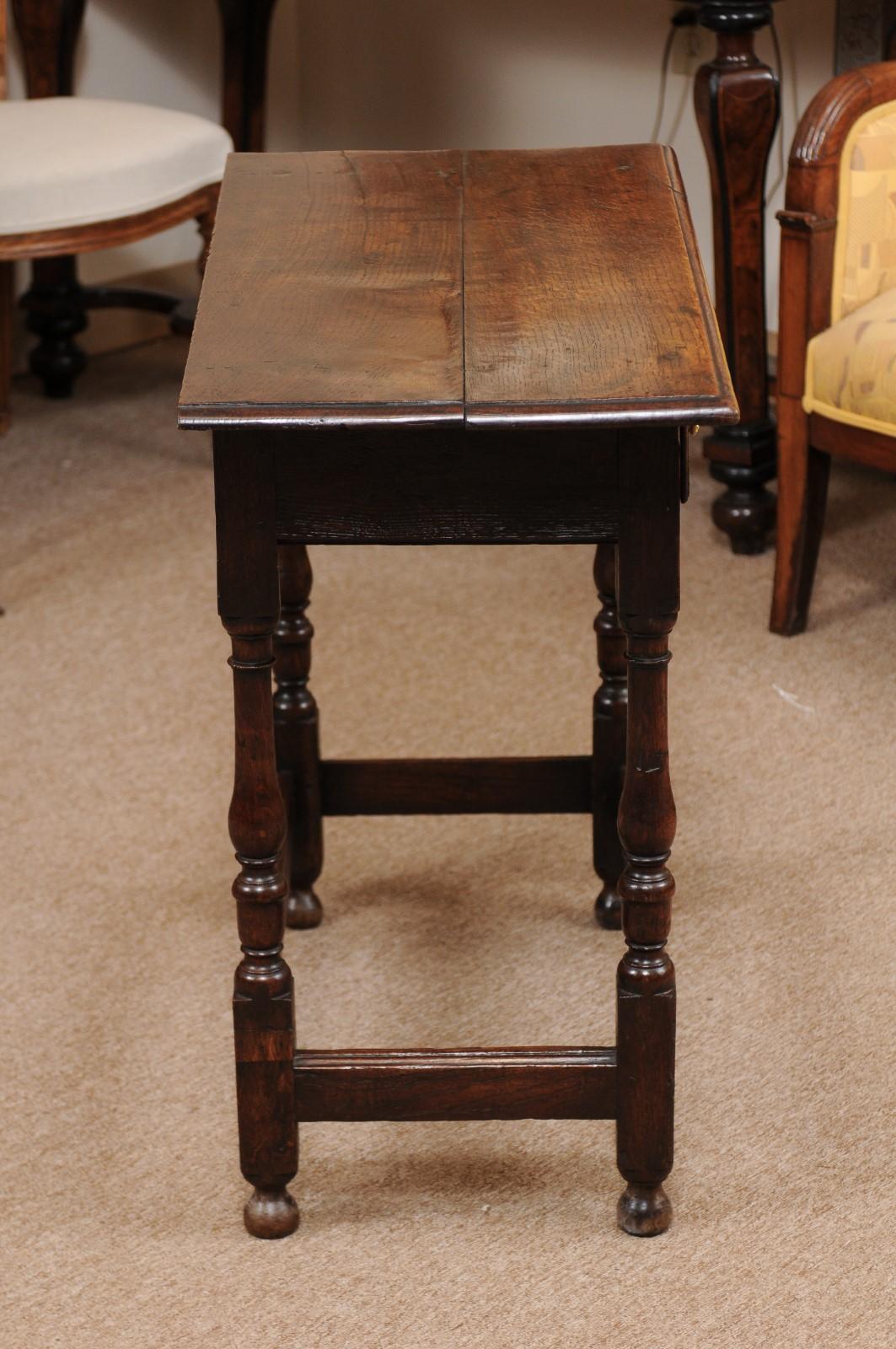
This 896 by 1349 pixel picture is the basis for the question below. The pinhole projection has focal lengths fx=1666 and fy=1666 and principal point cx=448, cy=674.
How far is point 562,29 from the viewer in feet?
11.4

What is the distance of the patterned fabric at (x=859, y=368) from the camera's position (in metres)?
2.03

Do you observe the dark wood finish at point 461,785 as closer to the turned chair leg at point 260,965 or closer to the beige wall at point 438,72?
the turned chair leg at point 260,965

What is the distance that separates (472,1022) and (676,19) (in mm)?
2257

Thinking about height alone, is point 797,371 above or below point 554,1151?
above

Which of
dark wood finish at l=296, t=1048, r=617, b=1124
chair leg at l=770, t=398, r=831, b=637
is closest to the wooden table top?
dark wood finish at l=296, t=1048, r=617, b=1124

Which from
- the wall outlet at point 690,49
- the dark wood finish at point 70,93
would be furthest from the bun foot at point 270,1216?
the wall outlet at point 690,49

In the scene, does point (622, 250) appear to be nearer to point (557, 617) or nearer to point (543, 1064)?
point (543, 1064)

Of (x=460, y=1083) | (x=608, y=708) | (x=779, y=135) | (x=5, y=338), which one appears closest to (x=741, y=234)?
(x=779, y=135)

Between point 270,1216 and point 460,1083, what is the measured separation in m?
0.20

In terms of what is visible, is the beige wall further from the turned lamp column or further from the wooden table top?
the wooden table top

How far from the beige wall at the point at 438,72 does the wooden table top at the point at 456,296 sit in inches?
72.2

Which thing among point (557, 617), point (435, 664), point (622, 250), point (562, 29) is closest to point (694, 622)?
point (557, 617)

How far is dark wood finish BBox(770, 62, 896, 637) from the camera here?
2064 mm

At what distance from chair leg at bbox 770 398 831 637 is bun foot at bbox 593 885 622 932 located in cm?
73
